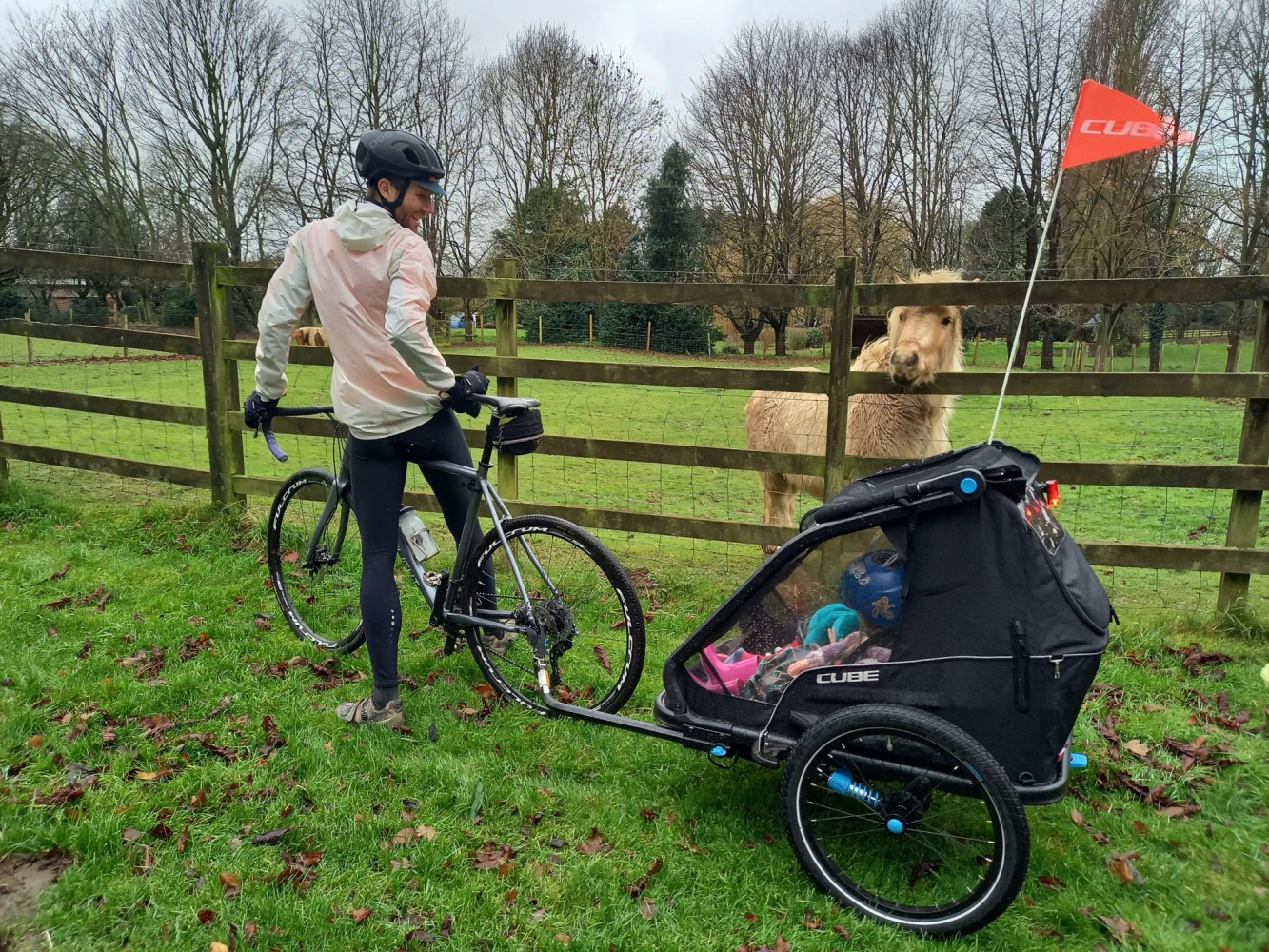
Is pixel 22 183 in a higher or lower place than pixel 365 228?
higher

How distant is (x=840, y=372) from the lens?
480 centimetres

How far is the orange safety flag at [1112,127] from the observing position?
4312 mm

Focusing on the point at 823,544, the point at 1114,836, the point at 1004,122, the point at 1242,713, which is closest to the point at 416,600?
the point at 823,544

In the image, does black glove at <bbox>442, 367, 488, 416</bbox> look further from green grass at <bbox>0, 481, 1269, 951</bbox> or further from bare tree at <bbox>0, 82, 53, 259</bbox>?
bare tree at <bbox>0, 82, 53, 259</bbox>

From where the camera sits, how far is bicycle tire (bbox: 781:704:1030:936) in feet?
7.50

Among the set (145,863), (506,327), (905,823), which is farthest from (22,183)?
(905,823)

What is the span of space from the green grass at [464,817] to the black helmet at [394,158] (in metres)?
2.36

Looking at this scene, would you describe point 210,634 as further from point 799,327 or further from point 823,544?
point 799,327

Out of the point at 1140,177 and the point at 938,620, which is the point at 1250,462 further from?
the point at 1140,177

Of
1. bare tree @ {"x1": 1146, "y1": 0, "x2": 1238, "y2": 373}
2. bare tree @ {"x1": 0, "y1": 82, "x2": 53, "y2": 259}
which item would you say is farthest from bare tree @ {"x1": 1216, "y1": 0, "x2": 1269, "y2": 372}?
bare tree @ {"x1": 0, "y1": 82, "x2": 53, "y2": 259}

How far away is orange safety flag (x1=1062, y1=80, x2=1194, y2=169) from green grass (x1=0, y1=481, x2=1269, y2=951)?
2700 millimetres

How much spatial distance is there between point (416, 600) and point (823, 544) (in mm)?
3149

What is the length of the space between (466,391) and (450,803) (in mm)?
1612

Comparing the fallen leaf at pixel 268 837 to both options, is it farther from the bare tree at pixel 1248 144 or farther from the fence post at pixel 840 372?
the bare tree at pixel 1248 144
